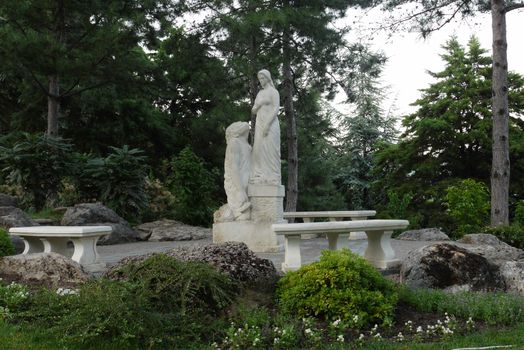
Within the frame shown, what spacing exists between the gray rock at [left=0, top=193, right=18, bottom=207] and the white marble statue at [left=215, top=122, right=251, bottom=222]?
264 inches

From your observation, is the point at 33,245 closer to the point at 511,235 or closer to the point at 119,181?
the point at 119,181

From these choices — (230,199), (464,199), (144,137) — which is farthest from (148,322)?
(144,137)

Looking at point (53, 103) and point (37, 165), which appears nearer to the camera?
point (37, 165)

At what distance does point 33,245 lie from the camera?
25.7ft

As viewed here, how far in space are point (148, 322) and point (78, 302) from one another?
0.67m

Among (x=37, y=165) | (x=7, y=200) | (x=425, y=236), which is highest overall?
(x=37, y=165)

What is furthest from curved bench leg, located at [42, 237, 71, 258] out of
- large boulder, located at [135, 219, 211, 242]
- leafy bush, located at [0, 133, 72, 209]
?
leafy bush, located at [0, 133, 72, 209]

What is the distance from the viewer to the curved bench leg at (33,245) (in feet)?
25.5

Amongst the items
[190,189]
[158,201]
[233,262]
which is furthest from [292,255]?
[158,201]

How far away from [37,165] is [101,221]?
2.80m

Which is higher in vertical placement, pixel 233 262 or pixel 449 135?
pixel 449 135

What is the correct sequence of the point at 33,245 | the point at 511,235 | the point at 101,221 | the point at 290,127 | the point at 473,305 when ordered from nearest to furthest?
the point at 473,305 < the point at 33,245 < the point at 511,235 < the point at 101,221 < the point at 290,127

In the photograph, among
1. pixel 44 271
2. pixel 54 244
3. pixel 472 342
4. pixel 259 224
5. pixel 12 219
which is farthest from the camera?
pixel 12 219

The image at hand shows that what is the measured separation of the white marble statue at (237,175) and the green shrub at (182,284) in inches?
170
